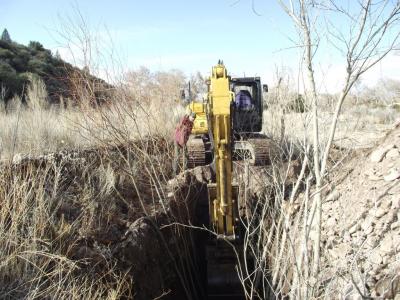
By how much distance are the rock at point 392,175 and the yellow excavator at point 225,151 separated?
2.14m

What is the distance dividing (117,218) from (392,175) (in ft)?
12.8

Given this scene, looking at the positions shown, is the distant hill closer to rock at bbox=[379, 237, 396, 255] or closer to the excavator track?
the excavator track

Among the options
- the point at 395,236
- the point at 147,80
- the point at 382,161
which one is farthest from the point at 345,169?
the point at 147,80

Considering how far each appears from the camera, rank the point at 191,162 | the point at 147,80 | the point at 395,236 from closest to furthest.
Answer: the point at 395,236
the point at 147,80
the point at 191,162

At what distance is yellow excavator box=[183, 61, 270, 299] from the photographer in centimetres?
644

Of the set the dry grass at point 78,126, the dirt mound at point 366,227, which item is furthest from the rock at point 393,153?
the dry grass at point 78,126

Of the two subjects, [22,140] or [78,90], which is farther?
[22,140]

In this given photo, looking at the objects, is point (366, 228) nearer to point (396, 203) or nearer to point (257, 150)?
point (396, 203)

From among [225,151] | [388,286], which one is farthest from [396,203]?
[225,151]

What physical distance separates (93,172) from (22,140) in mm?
1919

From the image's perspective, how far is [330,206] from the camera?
22.8ft

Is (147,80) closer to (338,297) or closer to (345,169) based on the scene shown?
(345,169)

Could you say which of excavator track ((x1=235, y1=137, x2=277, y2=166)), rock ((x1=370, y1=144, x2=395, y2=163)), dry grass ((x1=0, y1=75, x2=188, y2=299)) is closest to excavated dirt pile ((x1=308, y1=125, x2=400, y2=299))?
rock ((x1=370, y1=144, x2=395, y2=163))

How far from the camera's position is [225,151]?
6.50 meters
